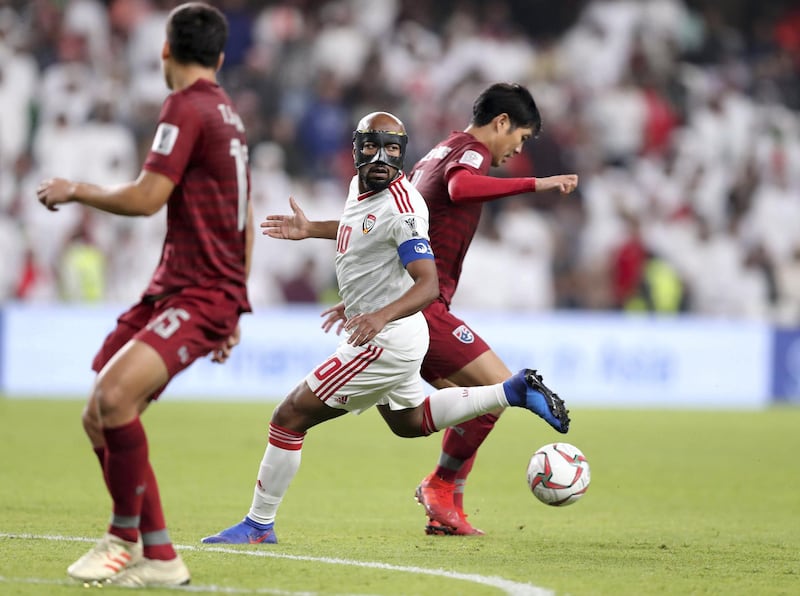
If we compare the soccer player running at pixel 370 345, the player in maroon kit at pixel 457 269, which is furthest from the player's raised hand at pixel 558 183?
the soccer player running at pixel 370 345

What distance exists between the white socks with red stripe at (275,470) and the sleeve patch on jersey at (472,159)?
68.6 inches

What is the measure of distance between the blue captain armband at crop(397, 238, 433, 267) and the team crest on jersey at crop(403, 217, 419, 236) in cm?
4

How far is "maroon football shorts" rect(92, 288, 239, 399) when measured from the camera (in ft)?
17.4

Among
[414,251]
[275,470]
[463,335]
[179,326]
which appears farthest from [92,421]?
[463,335]

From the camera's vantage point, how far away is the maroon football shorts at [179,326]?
5.29 metres

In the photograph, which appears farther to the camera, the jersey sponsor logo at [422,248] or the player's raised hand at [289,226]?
the player's raised hand at [289,226]

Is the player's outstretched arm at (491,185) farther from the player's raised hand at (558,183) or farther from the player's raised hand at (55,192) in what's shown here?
the player's raised hand at (55,192)

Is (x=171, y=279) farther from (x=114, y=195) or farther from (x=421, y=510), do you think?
(x=421, y=510)

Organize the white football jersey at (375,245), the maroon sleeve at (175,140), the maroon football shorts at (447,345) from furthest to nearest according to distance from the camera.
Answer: the maroon football shorts at (447,345) < the white football jersey at (375,245) < the maroon sleeve at (175,140)

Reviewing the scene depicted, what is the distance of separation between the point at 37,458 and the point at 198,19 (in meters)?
A: 6.24

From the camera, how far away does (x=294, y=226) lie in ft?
22.5

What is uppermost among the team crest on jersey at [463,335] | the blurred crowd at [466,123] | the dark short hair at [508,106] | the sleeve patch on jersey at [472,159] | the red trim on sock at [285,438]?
the blurred crowd at [466,123]

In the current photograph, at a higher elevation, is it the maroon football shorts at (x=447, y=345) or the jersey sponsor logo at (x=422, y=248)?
the jersey sponsor logo at (x=422, y=248)

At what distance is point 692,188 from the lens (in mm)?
20125
